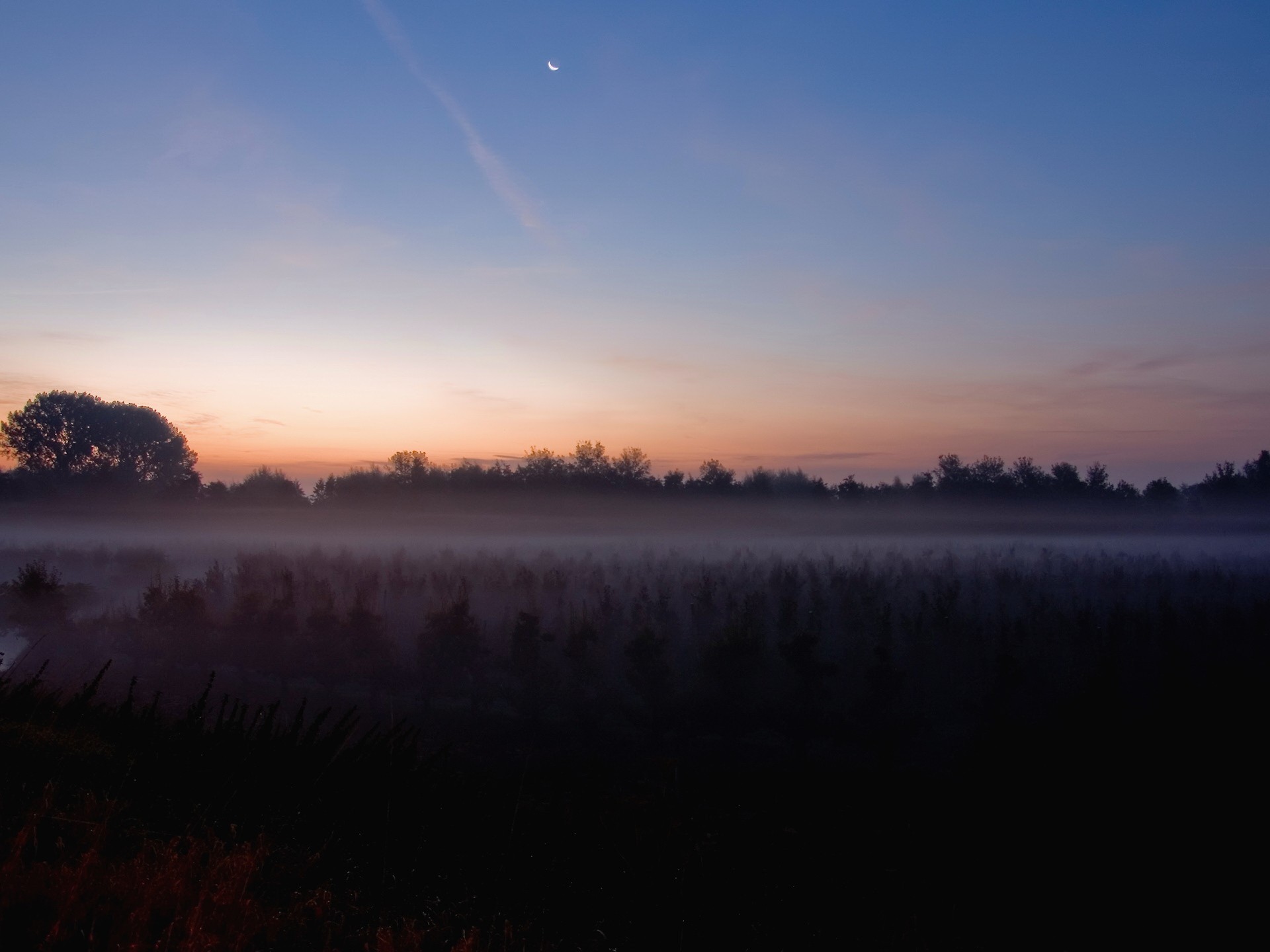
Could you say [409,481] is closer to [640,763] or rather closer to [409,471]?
[409,471]

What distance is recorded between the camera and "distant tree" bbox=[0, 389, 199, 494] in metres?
45.3

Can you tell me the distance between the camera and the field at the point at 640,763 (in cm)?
587

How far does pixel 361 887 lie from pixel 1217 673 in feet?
49.8

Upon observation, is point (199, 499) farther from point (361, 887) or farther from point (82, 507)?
point (361, 887)

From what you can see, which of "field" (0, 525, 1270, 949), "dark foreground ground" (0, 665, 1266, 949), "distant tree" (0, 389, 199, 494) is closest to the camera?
"dark foreground ground" (0, 665, 1266, 949)

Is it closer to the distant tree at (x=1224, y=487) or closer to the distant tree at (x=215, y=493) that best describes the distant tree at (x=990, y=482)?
the distant tree at (x=1224, y=487)

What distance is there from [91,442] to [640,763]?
147ft

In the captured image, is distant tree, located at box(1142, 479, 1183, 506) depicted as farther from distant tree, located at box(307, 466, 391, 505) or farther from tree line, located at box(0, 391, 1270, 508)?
distant tree, located at box(307, 466, 391, 505)

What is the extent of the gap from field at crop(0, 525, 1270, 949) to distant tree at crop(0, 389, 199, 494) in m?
22.3

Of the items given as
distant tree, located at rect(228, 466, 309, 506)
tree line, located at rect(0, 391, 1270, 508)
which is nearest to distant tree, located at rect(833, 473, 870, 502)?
tree line, located at rect(0, 391, 1270, 508)

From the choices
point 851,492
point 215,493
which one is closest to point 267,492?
point 215,493

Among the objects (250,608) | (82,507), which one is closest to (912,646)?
(250,608)

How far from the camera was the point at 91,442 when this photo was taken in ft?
153

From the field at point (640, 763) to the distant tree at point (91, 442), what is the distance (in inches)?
877
